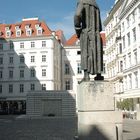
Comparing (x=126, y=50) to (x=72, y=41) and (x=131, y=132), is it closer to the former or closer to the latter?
(x=72, y=41)

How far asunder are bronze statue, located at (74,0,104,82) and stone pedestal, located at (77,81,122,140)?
0.43m

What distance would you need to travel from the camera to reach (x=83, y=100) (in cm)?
786

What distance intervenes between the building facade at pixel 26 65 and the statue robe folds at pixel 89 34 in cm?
6052

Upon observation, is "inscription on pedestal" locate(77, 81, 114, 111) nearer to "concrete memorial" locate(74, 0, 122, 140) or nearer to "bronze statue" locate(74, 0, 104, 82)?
"concrete memorial" locate(74, 0, 122, 140)

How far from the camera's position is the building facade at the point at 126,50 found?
1783 inches

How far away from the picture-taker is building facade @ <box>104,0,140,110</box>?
1783 inches

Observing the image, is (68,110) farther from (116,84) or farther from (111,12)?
(111,12)

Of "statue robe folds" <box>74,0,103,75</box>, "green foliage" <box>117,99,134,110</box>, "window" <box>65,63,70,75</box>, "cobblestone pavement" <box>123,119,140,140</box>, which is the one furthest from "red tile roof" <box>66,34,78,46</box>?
"statue robe folds" <box>74,0,103,75</box>

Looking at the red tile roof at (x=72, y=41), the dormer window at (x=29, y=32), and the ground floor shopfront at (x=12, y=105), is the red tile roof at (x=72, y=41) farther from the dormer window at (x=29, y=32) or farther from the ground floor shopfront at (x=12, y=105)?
the ground floor shopfront at (x=12, y=105)

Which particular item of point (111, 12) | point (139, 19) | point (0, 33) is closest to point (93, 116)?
point (139, 19)

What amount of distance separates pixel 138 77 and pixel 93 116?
37.8 m

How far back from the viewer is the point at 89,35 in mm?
8516

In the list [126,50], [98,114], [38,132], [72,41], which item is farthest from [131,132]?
[72,41]

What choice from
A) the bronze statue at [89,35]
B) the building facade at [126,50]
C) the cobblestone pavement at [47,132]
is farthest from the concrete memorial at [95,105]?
the building facade at [126,50]
